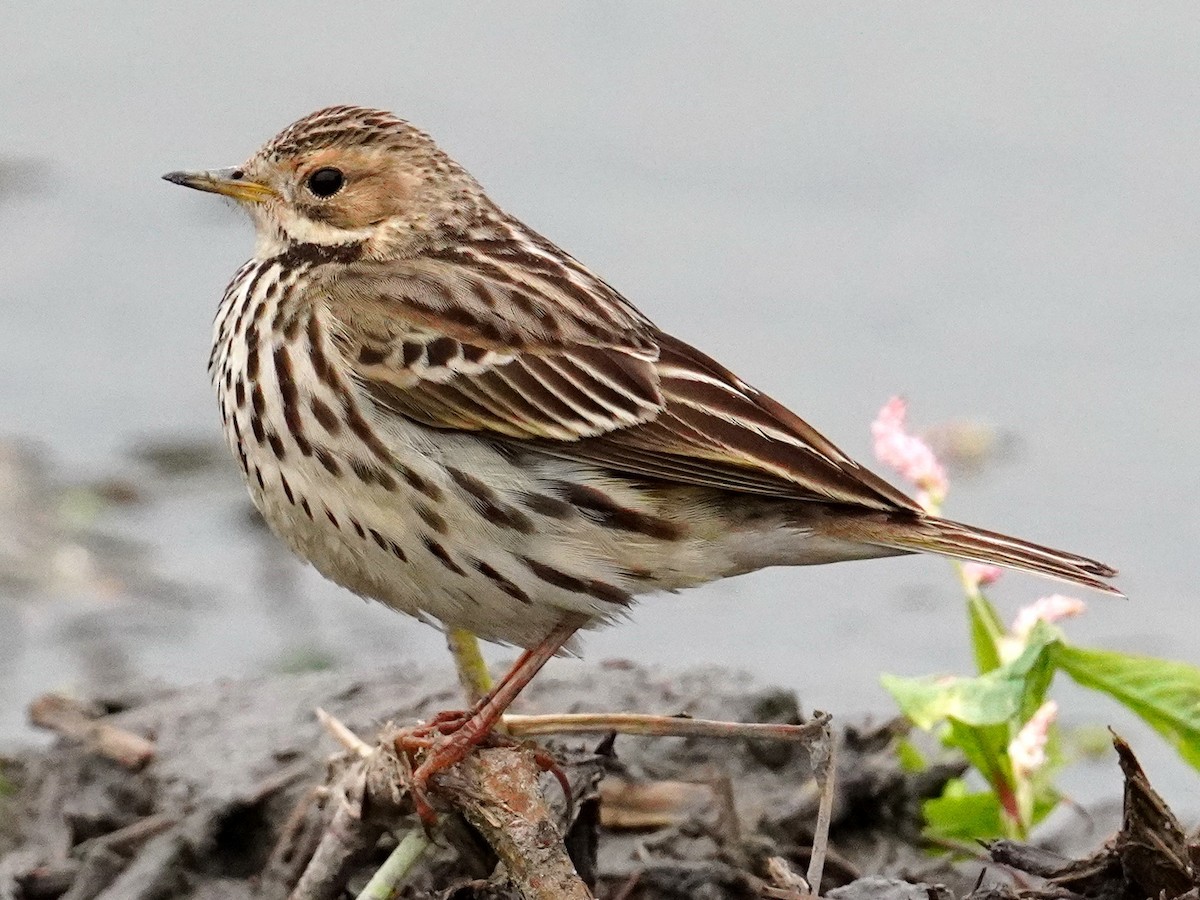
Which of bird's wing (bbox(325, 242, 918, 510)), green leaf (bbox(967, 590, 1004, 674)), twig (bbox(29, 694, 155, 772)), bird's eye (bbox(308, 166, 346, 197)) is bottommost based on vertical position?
twig (bbox(29, 694, 155, 772))

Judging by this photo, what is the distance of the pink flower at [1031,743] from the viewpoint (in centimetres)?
611

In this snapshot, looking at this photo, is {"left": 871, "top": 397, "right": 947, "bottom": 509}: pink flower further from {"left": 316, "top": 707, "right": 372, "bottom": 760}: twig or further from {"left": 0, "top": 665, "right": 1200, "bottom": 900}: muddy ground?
{"left": 316, "top": 707, "right": 372, "bottom": 760}: twig

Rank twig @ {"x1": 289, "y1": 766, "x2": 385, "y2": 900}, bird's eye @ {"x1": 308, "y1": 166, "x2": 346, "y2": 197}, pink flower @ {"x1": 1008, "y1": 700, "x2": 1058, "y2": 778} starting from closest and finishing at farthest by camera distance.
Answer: twig @ {"x1": 289, "y1": 766, "x2": 385, "y2": 900}
pink flower @ {"x1": 1008, "y1": 700, "x2": 1058, "y2": 778}
bird's eye @ {"x1": 308, "y1": 166, "x2": 346, "y2": 197}

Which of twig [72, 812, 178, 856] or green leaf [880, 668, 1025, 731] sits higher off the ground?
green leaf [880, 668, 1025, 731]

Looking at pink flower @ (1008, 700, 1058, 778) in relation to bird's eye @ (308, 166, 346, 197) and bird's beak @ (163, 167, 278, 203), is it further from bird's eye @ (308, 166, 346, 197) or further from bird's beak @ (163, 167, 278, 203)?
bird's beak @ (163, 167, 278, 203)

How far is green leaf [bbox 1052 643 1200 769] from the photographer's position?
5.79 m

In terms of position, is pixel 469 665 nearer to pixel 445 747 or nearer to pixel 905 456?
pixel 445 747

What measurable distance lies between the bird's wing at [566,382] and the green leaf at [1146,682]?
1.82 feet

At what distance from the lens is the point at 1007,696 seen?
5809 millimetres

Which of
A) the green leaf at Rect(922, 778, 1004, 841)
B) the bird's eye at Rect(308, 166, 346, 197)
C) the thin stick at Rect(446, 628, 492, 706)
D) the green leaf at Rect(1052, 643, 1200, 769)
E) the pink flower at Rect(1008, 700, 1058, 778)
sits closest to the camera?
the green leaf at Rect(1052, 643, 1200, 769)

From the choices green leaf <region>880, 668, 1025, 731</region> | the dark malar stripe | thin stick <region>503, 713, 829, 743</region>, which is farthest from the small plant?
the dark malar stripe

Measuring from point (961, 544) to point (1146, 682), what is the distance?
0.58 metres

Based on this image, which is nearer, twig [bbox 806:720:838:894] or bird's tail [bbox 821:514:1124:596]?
twig [bbox 806:720:838:894]

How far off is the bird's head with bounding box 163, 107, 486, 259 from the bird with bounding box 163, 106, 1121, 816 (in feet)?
0.50
